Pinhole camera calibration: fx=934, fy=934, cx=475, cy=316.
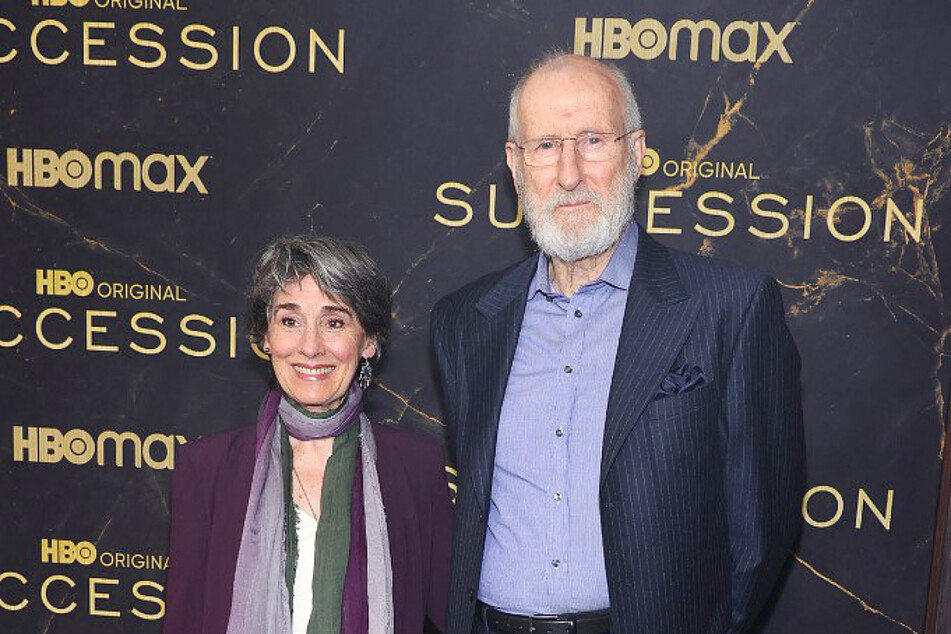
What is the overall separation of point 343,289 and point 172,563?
0.69 m

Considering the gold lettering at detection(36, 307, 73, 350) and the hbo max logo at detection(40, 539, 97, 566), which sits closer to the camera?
the gold lettering at detection(36, 307, 73, 350)

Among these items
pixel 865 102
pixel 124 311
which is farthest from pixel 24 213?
pixel 865 102

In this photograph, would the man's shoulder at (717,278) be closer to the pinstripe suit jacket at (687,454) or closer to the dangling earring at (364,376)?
the pinstripe suit jacket at (687,454)

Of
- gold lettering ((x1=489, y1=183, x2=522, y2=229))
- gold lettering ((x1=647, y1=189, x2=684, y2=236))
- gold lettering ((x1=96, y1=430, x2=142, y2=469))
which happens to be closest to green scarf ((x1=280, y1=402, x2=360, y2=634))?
gold lettering ((x1=489, y1=183, x2=522, y2=229))

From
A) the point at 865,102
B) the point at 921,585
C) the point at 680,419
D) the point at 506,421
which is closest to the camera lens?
the point at 680,419

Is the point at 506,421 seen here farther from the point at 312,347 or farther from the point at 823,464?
the point at 823,464

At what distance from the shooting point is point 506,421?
1.92 m

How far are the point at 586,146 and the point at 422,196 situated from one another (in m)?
0.95

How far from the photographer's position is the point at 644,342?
1.82 m

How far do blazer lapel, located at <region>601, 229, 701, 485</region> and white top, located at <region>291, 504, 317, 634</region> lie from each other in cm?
68

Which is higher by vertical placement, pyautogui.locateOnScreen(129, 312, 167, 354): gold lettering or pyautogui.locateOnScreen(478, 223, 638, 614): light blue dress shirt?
pyautogui.locateOnScreen(129, 312, 167, 354): gold lettering

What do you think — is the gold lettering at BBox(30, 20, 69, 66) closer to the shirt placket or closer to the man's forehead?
the man's forehead

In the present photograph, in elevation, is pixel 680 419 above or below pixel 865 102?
below

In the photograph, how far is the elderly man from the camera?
5.86 feet
